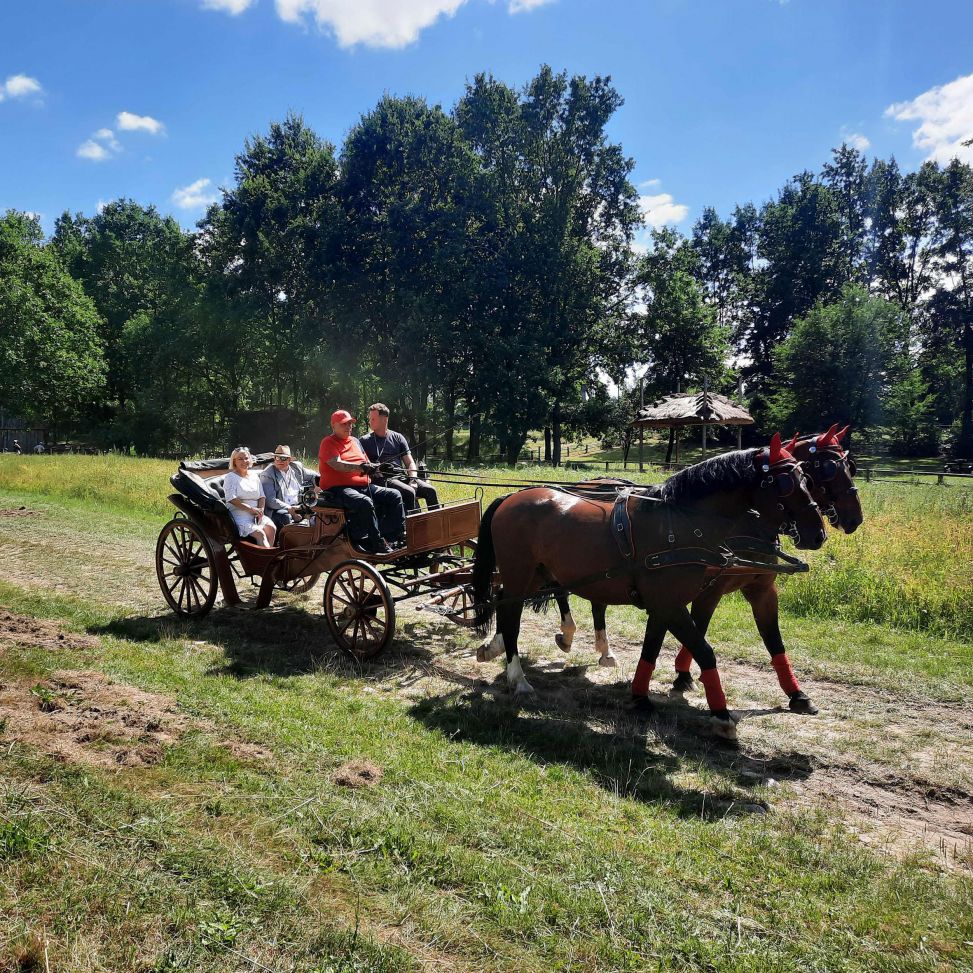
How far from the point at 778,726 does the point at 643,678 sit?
1022 mm

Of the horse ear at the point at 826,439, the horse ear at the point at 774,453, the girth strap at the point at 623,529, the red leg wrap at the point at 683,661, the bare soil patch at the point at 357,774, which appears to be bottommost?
the bare soil patch at the point at 357,774

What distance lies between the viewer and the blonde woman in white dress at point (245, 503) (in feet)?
24.1

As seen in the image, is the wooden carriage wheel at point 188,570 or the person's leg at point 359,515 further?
the wooden carriage wheel at point 188,570

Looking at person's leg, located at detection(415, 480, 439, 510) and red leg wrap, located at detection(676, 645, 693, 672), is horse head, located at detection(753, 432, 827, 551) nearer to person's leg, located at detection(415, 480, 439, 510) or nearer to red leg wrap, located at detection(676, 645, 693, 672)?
red leg wrap, located at detection(676, 645, 693, 672)

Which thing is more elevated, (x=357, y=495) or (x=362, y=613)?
(x=357, y=495)

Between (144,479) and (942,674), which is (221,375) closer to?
(144,479)

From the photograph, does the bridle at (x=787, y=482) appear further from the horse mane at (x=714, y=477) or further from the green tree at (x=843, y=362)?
the green tree at (x=843, y=362)

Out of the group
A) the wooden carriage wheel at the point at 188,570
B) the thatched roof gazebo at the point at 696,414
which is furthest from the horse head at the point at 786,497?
the thatched roof gazebo at the point at 696,414

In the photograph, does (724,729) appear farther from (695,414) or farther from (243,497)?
(695,414)

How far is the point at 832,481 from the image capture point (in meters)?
5.03

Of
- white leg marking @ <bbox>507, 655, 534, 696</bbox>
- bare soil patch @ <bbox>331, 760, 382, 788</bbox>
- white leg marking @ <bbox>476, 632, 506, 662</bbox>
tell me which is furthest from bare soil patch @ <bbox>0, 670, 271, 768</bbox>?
white leg marking @ <bbox>476, 632, 506, 662</bbox>

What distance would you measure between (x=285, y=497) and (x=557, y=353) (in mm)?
27751

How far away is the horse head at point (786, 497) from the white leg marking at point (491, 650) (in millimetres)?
2616

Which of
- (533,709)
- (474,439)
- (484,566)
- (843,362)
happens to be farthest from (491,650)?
(843,362)
